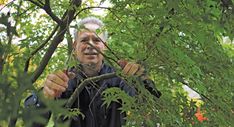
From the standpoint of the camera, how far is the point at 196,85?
1.44 metres

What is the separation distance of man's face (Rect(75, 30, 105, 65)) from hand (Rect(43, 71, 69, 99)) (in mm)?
453

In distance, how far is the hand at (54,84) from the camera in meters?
1.28

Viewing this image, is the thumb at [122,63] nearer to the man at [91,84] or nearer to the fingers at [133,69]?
the fingers at [133,69]

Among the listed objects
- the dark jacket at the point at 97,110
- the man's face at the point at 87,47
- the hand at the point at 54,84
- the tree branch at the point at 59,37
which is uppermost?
the tree branch at the point at 59,37

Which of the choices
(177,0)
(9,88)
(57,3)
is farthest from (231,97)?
(9,88)

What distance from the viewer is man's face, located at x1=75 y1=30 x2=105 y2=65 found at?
5.92 ft

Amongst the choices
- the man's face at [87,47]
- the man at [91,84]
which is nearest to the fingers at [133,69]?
the man at [91,84]

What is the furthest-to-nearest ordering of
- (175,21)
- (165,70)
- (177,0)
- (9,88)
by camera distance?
(165,70) → (175,21) → (177,0) → (9,88)

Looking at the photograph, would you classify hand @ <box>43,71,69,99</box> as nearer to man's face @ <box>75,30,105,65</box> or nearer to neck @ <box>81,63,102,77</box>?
man's face @ <box>75,30,105,65</box>

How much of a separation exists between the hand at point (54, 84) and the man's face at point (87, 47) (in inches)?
17.8

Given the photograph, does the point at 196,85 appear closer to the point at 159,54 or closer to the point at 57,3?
the point at 159,54

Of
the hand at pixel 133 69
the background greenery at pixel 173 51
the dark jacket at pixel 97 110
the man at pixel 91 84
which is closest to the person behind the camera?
the background greenery at pixel 173 51

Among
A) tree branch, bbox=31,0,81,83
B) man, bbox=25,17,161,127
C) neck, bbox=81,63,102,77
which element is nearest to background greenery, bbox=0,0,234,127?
tree branch, bbox=31,0,81,83

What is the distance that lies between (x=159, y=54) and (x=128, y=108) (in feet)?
0.84
